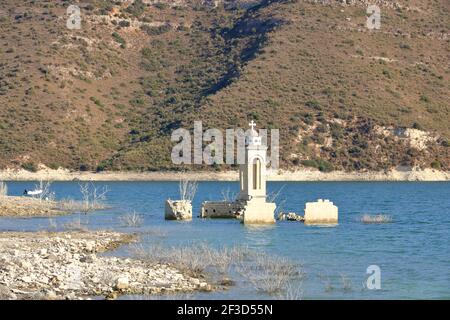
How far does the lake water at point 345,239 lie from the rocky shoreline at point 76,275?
1.32 metres

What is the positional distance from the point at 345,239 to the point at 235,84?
71664 millimetres

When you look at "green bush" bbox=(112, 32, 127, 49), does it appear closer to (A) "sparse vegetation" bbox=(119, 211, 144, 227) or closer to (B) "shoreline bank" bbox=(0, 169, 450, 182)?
(B) "shoreline bank" bbox=(0, 169, 450, 182)

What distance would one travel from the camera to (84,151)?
104875 millimetres

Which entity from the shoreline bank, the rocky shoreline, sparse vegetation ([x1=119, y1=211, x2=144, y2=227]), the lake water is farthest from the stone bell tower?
the shoreline bank

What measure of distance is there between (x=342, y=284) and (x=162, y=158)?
77920mm

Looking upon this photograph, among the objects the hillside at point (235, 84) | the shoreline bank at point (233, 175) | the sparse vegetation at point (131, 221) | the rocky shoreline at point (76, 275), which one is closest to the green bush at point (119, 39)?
the hillside at point (235, 84)

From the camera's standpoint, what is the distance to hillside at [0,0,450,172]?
101 m

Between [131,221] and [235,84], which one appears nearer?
[131,221]

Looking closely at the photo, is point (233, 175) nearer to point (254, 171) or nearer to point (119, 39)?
point (119, 39)

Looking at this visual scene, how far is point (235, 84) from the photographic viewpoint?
4311 inches

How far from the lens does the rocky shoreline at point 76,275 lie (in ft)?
70.9

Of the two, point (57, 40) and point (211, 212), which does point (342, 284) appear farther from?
point (57, 40)

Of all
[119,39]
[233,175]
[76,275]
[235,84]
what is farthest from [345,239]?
[119,39]
